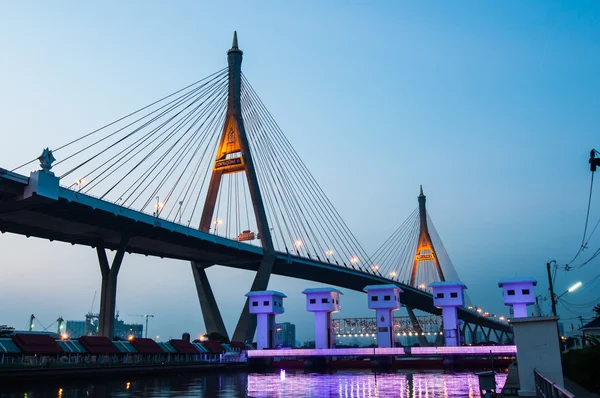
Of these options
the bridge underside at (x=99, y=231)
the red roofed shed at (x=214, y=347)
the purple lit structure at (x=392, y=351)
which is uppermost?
the bridge underside at (x=99, y=231)

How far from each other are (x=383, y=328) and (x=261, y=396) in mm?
35861

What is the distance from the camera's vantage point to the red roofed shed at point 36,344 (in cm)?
3353

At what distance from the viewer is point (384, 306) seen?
55500 millimetres

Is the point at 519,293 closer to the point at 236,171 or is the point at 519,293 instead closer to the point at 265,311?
the point at 265,311

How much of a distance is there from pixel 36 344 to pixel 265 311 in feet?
83.3

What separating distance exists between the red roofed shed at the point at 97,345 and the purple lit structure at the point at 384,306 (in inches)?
995

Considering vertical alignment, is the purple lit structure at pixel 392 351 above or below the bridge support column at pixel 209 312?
below

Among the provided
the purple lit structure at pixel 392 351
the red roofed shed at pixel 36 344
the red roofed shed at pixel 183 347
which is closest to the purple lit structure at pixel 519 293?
the purple lit structure at pixel 392 351

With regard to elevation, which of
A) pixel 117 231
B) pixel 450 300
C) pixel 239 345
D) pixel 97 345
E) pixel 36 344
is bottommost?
Answer: pixel 239 345

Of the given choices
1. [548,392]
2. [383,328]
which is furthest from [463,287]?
[548,392]

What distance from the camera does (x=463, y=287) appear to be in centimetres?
5491

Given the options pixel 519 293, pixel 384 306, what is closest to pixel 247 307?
pixel 384 306

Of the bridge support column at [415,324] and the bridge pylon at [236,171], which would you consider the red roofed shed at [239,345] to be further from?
the bridge support column at [415,324]

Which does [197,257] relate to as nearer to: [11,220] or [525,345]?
Result: [11,220]
